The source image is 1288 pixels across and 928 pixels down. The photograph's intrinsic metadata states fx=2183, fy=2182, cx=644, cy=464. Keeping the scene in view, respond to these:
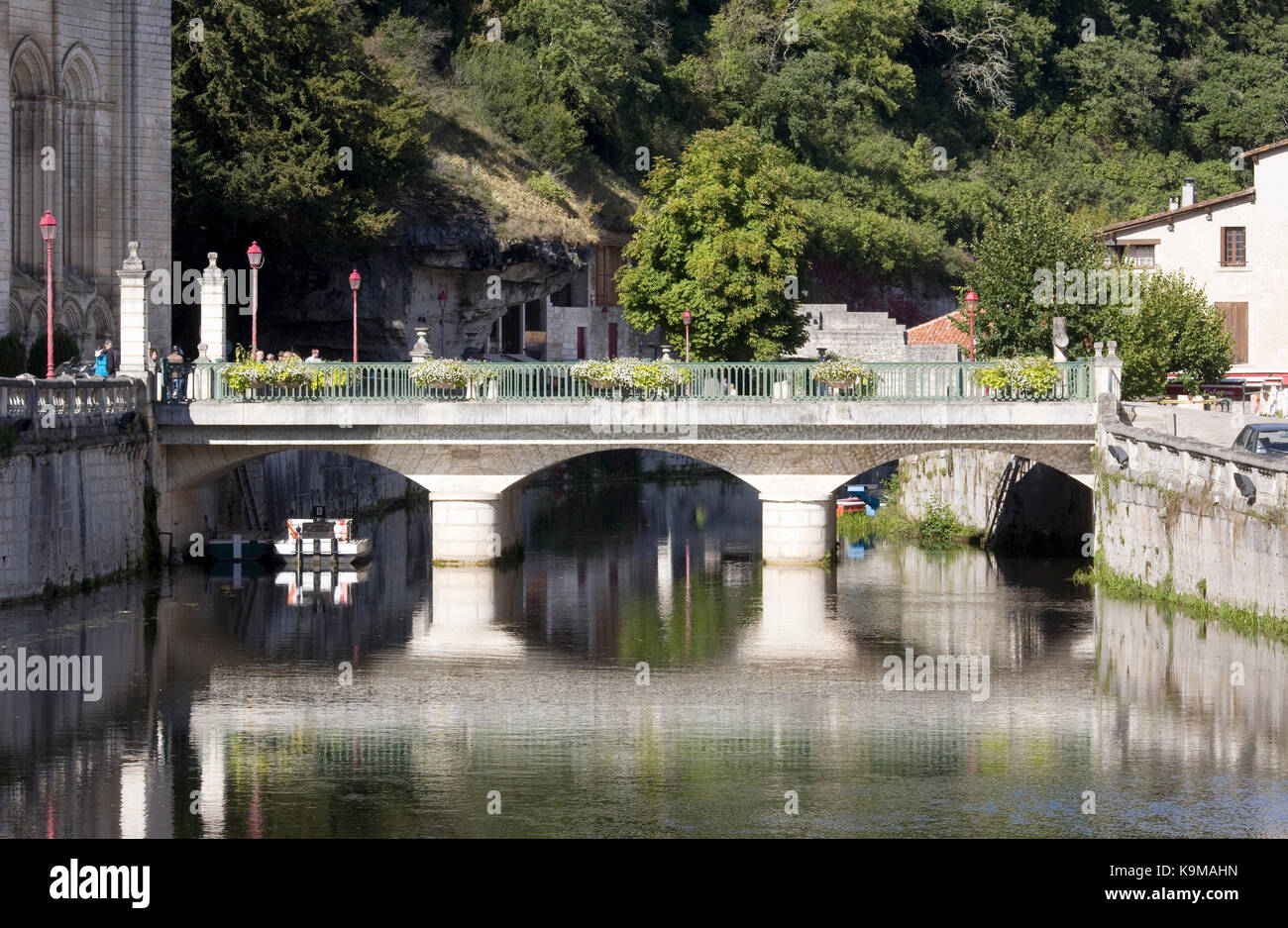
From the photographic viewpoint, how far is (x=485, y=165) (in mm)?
83375

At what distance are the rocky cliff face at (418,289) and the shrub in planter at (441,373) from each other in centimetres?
2426

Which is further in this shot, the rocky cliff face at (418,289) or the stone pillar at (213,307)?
the rocky cliff face at (418,289)

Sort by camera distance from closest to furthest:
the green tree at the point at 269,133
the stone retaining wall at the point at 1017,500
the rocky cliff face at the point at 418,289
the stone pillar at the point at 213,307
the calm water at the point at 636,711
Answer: the calm water at the point at 636,711
the stone pillar at the point at 213,307
the stone retaining wall at the point at 1017,500
the green tree at the point at 269,133
the rocky cliff face at the point at 418,289

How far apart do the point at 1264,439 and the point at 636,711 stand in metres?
15.4

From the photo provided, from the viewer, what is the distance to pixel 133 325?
166 feet

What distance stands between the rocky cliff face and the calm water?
23.5 m

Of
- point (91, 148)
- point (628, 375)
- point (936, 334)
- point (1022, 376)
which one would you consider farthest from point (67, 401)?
point (936, 334)

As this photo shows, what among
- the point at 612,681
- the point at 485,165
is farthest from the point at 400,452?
the point at 485,165

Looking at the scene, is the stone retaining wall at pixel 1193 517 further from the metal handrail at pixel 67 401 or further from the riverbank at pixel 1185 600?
the metal handrail at pixel 67 401

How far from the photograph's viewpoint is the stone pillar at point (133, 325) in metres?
50.5

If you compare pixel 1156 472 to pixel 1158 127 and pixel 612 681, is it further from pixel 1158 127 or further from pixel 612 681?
pixel 1158 127

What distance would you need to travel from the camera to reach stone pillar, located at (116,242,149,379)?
166ft

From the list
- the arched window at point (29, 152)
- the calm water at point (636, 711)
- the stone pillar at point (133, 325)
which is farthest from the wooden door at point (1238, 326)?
the arched window at point (29, 152)

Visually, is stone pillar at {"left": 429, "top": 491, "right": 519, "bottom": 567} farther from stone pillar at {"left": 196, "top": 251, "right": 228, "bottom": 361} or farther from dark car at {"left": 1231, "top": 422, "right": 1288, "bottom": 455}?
dark car at {"left": 1231, "top": 422, "right": 1288, "bottom": 455}
